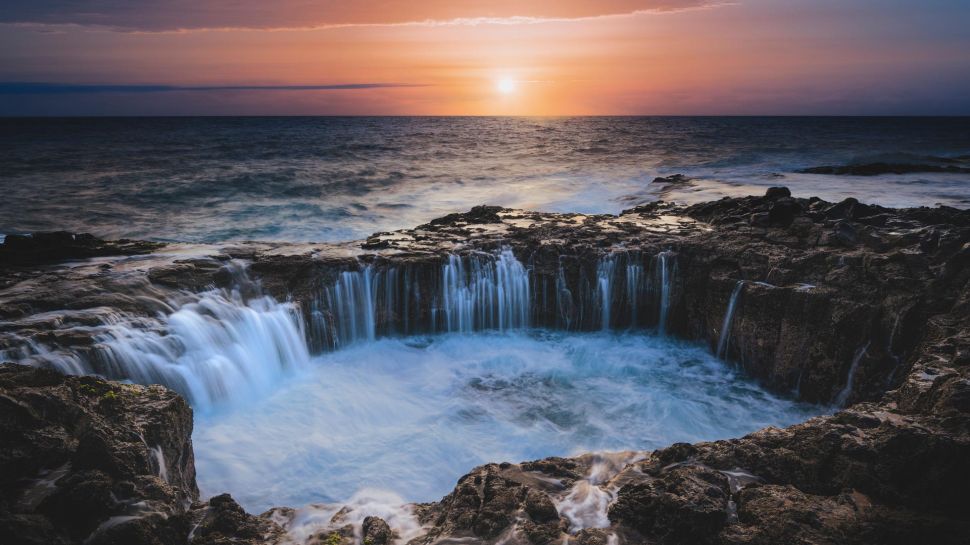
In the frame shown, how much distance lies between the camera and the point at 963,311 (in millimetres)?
7234

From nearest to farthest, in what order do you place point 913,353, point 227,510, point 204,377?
point 227,510
point 913,353
point 204,377

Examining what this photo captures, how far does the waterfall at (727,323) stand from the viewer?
10.0m

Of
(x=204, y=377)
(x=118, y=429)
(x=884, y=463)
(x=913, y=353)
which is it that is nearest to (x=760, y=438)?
(x=884, y=463)

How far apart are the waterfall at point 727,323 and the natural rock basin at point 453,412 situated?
257 millimetres

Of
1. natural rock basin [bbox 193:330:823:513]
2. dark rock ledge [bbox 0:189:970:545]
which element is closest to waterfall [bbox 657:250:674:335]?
natural rock basin [bbox 193:330:823:513]

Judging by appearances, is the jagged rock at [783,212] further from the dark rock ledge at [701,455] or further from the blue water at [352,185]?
the blue water at [352,185]

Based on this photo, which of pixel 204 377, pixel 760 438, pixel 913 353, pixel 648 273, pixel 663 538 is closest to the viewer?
pixel 663 538

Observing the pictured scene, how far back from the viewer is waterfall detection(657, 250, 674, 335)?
11.2 meters

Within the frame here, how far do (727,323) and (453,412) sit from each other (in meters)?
5.24

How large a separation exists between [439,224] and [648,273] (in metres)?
5.11

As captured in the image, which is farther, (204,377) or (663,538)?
A: (204,377)

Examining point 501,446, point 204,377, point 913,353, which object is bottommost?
point 501,446

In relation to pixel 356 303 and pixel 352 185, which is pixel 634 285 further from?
pixel 352 185

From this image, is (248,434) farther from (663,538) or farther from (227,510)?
(663,538)
